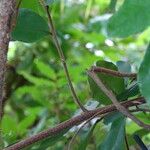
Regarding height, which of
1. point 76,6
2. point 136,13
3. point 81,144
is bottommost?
point 81,144

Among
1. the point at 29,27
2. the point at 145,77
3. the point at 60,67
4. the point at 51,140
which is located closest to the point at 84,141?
the point at 51,140

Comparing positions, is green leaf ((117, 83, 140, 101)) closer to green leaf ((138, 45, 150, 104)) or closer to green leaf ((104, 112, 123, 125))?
green leaf ((104, 112, 123, 125))

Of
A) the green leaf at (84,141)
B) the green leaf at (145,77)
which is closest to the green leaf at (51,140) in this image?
the green leaf at (84,141)

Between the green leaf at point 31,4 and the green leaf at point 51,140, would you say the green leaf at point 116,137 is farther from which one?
the green leaf at point 31,4

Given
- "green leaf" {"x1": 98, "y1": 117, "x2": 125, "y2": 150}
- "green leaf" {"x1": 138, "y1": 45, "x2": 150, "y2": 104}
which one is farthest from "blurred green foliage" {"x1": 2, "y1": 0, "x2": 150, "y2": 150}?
"green leaf" {"x1": 138, "y1": 45, "x2": 150, "y2": 104}

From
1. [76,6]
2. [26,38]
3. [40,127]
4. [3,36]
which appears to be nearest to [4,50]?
[3,36]

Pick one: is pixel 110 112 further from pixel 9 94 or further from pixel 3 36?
pixel 9 94
